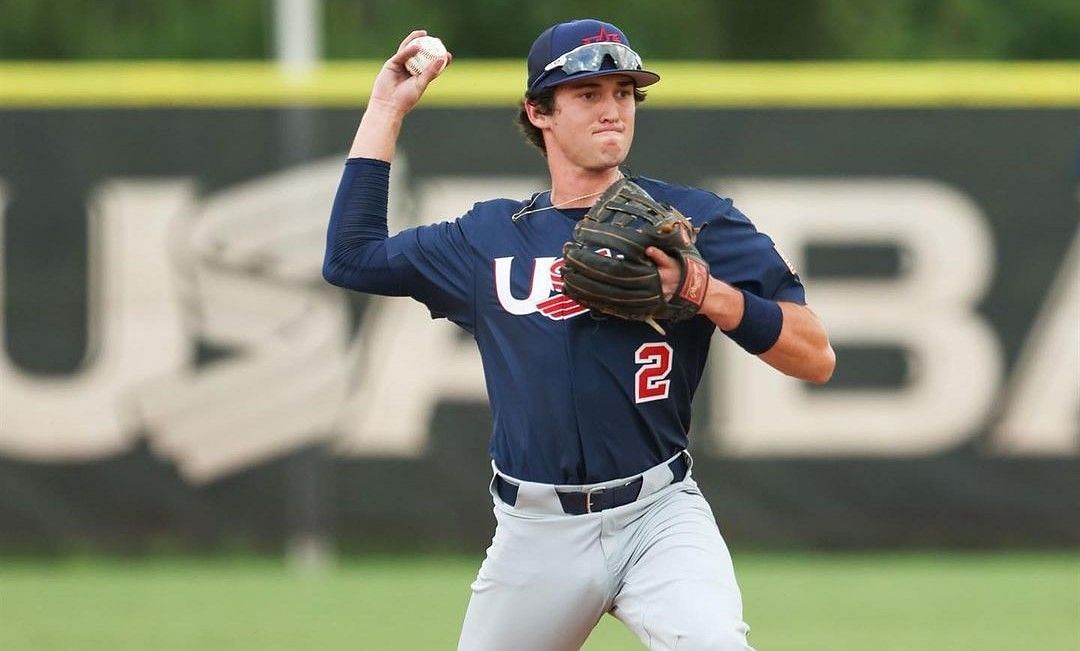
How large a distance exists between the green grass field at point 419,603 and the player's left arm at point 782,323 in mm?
3307

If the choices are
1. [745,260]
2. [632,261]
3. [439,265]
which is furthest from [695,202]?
[439,265]

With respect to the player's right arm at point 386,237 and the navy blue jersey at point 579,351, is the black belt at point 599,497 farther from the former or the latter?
the player's right arm at point 386,237

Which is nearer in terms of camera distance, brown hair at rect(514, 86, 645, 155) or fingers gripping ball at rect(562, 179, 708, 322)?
fingers gripping ball at rect(562, 179, 708, 322)

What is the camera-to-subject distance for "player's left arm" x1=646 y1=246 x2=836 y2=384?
4262 millimetres

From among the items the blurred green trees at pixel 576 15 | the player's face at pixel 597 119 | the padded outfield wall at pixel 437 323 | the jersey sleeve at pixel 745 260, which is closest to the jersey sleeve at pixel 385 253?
the player's face at pixel 597 119

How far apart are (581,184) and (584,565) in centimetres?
96

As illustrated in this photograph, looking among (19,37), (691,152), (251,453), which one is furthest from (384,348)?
(19,37)

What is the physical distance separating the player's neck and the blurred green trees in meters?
11.2

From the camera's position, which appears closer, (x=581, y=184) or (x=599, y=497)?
(x=599, y=497)

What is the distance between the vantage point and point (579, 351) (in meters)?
4.53

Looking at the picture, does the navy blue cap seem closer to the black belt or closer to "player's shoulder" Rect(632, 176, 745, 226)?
"player's shoulder" Rect(632, 176, 745, 226)

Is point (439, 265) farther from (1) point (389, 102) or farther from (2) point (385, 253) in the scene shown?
(1) point (389, 102)

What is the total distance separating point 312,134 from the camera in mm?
9930

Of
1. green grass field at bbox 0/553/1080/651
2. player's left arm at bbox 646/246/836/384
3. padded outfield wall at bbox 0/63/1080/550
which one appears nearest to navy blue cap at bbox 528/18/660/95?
player's left arm at bbox 646/246/836/384
